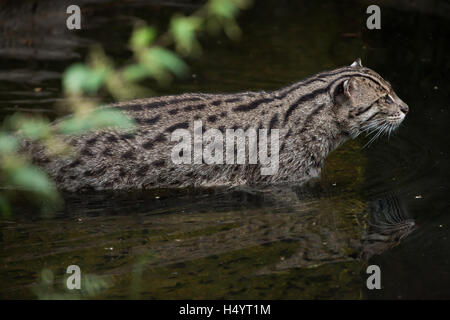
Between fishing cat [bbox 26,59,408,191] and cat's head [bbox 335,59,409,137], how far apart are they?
0.05 ft

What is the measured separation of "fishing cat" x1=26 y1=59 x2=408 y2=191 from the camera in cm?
1013

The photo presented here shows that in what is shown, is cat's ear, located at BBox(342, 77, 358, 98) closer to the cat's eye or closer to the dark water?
the cat's eye

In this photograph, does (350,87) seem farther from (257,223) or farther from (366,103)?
(257,223)

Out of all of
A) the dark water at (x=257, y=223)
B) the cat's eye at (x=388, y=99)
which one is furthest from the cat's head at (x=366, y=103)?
the dark water at (x=257, y=223)

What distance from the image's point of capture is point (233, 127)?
1060 cm

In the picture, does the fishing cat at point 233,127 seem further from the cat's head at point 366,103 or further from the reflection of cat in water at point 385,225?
the reflection of cat in water at point 385,225

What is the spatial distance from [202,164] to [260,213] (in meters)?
1.30

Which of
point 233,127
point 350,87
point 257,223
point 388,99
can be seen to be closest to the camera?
point 257,223

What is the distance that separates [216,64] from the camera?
15.6 meters

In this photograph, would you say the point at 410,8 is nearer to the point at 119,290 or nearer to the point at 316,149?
the point at 316,149

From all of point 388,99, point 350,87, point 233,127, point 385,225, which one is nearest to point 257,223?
point 385,225

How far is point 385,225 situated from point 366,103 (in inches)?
84.5

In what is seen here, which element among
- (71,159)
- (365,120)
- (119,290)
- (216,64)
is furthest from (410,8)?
(119,290)

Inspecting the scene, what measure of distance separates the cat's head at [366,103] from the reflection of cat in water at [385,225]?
131 centimetres
